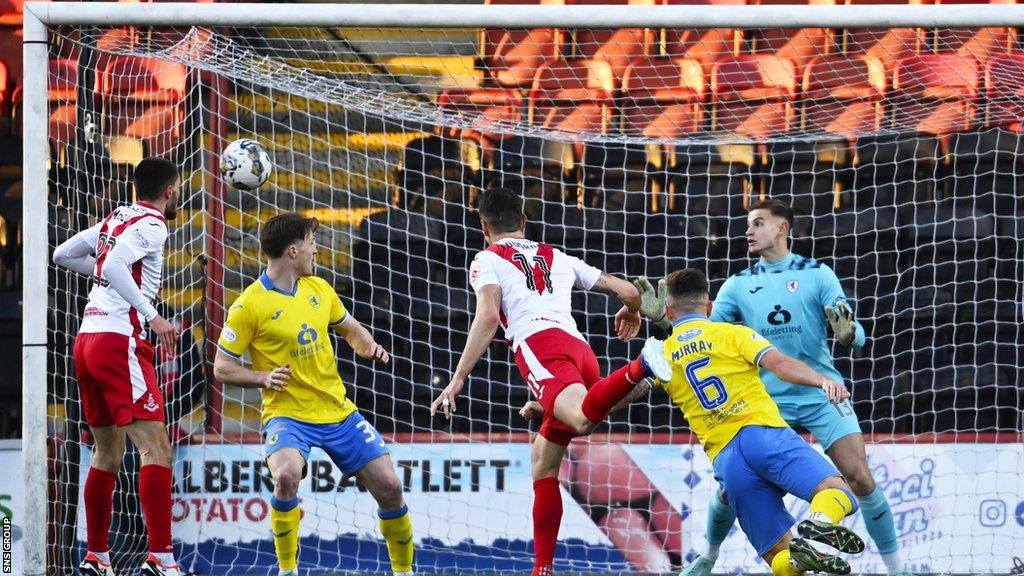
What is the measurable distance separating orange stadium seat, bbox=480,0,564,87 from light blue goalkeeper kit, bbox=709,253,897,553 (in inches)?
93.9

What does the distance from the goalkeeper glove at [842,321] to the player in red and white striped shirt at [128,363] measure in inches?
108

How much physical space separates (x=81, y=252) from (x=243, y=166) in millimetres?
813

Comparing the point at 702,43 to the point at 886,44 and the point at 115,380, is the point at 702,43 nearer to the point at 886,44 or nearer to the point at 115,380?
the point at 886,44

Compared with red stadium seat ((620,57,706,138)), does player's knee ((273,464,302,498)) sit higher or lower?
lower

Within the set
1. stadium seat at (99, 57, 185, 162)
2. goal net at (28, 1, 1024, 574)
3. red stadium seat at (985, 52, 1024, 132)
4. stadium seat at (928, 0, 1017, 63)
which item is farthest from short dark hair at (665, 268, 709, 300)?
stadium seat at (99, 57, 185, 162)

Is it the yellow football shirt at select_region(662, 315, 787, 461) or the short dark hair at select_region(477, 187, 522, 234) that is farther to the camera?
the short dark hair at select_region(477, 187, 522, 234)

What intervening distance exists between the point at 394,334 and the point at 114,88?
81.6 inches

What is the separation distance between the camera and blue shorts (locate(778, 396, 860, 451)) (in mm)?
5594

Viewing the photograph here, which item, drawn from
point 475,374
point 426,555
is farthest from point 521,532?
point 475,374

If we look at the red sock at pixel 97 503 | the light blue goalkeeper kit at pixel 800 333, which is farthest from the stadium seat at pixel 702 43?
the red sock at pixel 97 503

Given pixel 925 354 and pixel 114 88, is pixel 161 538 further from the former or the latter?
pixel 925 354

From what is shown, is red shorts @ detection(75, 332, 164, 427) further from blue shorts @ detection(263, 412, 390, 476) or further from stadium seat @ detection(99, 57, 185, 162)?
stadium seat @ detection(99, 57, 185, 162)

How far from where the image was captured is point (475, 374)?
25.2ft

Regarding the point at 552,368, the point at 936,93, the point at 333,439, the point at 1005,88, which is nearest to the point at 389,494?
the point at 333,439
